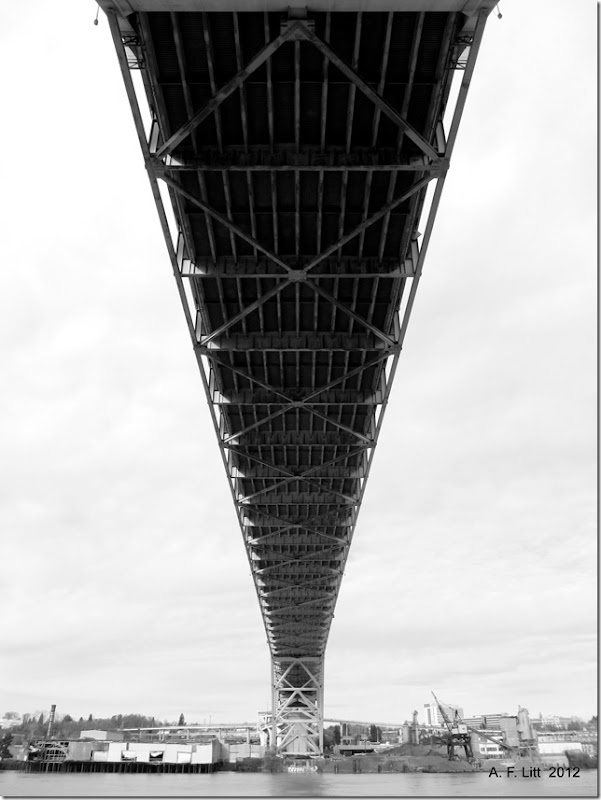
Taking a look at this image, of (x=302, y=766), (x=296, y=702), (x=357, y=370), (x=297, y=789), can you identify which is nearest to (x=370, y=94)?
(x=357, y=370)

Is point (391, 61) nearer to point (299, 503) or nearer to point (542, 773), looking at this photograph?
point (299, 503)

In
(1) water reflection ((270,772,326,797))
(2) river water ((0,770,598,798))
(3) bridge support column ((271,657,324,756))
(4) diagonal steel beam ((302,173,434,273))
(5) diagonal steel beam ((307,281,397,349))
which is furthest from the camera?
(3) bridge support column ((271,657,324,756))

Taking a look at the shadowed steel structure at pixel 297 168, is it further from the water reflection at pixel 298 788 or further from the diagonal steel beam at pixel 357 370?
the water reflection at pixel 298 788

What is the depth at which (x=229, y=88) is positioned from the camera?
15523mm

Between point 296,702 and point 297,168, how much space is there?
100 m

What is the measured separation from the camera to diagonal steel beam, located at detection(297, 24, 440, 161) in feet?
47.7

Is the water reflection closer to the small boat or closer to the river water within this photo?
the river water

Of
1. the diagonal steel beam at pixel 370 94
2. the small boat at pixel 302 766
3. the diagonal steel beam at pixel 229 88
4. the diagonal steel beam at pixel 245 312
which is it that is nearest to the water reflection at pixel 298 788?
the small boat at pixel 302 766

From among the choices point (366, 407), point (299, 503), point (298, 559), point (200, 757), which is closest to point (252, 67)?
point (366, 407)

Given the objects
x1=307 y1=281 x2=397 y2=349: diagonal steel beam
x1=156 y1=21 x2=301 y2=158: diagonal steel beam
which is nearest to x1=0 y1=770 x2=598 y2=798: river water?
x1=307 y1=281 x2=397 y2=349: diagonal steel beam

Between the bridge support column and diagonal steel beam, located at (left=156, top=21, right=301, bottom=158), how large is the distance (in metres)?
90.2

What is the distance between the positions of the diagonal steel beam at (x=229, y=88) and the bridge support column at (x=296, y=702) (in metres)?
90.2

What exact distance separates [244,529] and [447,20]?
125 ft

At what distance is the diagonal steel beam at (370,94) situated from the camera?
14531 mm
